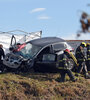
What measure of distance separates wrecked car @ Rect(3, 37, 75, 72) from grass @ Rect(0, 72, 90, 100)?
0.95 meters

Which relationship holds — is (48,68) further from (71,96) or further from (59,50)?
(71,96)

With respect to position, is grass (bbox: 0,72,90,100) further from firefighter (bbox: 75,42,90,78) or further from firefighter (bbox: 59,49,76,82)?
firefighter (bbox: 75,42,90,78)

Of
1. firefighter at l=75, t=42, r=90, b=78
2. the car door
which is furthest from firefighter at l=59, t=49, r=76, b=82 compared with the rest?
firefighter at l=75, t=42, r=90, b=78

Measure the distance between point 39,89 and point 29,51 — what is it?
10.0 ft

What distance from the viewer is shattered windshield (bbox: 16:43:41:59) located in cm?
1077

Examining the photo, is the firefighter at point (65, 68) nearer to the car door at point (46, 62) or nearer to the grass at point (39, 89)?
the grass at point (39, 89)

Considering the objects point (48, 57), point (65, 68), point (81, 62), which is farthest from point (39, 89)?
point (81, 62)

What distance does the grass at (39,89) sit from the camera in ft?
26.9

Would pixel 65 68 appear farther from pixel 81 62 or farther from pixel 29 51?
pixel 29 51

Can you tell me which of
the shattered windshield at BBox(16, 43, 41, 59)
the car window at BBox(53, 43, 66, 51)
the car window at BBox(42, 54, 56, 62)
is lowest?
the car window at BBox(42, 54, 56, 62)

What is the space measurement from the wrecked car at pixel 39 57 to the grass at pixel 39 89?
95 centimetres

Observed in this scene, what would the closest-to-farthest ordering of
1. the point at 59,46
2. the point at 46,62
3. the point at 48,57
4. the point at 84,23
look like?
the point at 84,23 < the point at 46,62 < the point at 48,57 < the point at 59,46

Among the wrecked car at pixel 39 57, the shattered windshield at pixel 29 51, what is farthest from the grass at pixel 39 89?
the shattered windshield at pixel 29 51

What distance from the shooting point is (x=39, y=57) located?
34.9 feet
